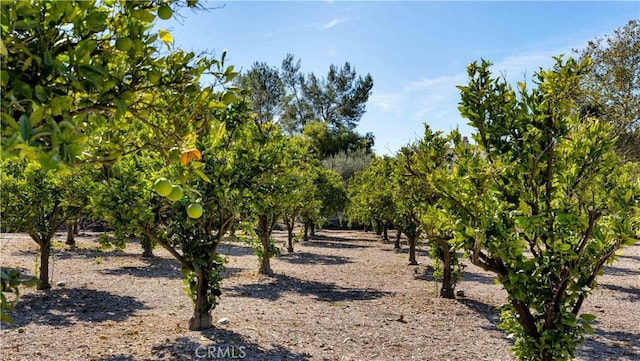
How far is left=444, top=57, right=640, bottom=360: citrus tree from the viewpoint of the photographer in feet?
11.7

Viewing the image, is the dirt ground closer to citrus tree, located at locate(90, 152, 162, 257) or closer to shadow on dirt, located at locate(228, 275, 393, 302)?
shadow on dirt, located at locate(228, 275, 393, 302)

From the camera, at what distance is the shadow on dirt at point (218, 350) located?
5789mm

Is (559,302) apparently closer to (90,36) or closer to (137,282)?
(90,36)

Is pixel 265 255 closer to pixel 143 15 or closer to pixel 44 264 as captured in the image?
pixel 44 264

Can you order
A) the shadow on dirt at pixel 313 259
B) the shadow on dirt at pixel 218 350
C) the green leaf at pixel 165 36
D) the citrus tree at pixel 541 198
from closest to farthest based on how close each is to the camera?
the green leaf at pixel 165 36 → the citrus tree at pixel 541 198 → the shadow on dirt at pixel 218 350 → the shadow on dirt at pixel 313 259

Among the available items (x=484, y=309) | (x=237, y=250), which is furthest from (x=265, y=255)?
(x=237, y=250)

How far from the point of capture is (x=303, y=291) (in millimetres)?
11445

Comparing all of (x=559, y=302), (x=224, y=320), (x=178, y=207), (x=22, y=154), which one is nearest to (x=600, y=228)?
(x=559, y=302)

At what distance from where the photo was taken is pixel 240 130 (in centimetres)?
711

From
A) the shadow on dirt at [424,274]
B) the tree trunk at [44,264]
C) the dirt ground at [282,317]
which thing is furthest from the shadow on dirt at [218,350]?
the shadow on dirt at [424,274]

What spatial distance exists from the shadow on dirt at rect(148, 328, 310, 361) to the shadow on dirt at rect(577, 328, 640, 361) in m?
4.12

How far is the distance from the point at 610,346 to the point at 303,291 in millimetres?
6545

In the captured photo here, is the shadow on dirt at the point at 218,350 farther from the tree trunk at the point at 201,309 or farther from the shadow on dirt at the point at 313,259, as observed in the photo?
the shadow on dirt at the point at 313,259

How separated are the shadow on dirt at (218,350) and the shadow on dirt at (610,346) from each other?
4.12 metres
